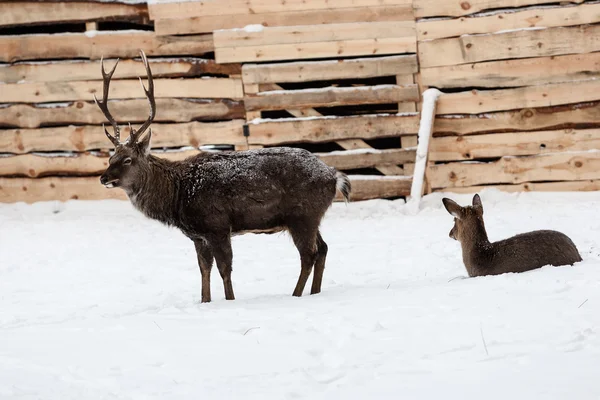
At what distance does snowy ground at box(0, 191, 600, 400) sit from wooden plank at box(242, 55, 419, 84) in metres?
3.54

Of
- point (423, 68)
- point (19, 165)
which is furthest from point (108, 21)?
point (423, 68)

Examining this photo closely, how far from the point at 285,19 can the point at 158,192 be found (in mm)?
5625

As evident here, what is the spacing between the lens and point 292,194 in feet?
24.0

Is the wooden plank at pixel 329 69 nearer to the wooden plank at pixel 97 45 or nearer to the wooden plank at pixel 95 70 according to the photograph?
the wooden plank at pixel 95 70

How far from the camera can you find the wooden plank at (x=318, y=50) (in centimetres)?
1227

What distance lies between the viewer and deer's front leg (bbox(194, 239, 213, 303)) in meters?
7.44

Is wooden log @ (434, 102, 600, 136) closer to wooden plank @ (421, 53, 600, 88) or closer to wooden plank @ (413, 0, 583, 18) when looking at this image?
wooden plank @ (421, 53, 600, 88)

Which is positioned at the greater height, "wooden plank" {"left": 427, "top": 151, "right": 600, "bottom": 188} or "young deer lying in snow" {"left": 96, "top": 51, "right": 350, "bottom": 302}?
"young deer lying in snow" {"left": 96, "top": 51, "right": 350, "bottom": 302}

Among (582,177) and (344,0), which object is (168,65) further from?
(582,177)

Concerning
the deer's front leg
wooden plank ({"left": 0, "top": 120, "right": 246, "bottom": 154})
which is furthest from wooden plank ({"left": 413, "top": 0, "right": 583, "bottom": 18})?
the deer's front leg

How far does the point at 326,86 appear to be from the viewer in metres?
12.9

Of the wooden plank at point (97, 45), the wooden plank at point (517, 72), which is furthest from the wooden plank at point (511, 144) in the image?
the wooden plank at point (97, 45)

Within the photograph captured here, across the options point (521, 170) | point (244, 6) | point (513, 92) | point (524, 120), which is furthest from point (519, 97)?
point (244, 6)

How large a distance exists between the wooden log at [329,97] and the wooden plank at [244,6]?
1214 mm
